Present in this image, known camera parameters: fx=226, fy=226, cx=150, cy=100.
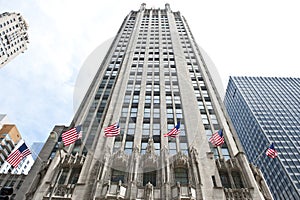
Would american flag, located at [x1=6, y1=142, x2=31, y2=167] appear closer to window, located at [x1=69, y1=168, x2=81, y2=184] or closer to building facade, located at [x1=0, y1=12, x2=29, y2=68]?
window, located at [x1=69, y1=168, x2=81, y2=184]

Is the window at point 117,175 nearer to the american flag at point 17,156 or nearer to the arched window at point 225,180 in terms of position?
the american flag at point 17,156

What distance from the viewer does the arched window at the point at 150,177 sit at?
22.1 metres

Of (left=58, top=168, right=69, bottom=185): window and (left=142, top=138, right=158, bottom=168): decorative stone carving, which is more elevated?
(left=142, top=138, right=158, bottom=168): decorative stone carving

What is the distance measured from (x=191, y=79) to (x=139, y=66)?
11017mm

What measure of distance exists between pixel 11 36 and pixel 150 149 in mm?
107589

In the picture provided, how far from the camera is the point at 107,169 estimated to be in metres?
22.5

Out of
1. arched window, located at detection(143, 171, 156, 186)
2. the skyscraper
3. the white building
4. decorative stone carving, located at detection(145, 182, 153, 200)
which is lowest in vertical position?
decorative stone carving, located at detection(145, 182, 153, 200)

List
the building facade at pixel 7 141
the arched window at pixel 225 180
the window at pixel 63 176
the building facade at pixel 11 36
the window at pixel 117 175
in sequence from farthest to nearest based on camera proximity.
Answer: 1. the building facade at pixel 11 36
2. the building facade at pixel 7 141
3. the window at pixel 63 176
4. the arched window at pixel 225 180
5. the window at pixel 117 175

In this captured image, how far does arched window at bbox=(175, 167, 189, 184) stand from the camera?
2231 centimetres

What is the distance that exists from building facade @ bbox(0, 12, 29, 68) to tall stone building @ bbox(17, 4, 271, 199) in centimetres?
7318

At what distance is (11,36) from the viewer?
4097 inches

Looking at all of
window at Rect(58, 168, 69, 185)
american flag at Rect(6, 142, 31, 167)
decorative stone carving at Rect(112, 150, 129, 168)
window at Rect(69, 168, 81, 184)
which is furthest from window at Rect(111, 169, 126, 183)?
american flag at Rect(6, 142, 31, 167)

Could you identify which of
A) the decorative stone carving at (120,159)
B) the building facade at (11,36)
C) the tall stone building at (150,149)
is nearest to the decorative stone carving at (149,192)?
the tall stone building at (150,149)

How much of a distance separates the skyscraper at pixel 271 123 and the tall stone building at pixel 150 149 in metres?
58.9
